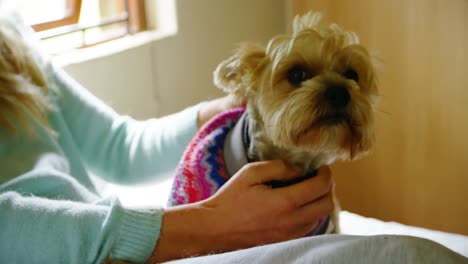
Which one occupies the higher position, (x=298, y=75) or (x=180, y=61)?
(x=298, y=75)

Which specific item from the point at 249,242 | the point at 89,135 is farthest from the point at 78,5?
the point at 249,242

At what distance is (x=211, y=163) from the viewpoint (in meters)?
0.99

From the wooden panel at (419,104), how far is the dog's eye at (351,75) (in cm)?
50

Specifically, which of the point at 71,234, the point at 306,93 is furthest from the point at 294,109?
the point at 71,234

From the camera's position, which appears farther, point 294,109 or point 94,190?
point 94,190

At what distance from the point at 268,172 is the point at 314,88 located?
6.0 inches

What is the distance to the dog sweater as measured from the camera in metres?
0.98

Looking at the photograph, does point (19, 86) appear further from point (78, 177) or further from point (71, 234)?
point (71, 234)

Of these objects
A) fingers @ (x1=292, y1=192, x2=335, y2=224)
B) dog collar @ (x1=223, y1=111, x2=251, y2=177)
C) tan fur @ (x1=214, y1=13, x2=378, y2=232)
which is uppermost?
tan fur @ (x1=214, y1=13, x2=378, y2=232)

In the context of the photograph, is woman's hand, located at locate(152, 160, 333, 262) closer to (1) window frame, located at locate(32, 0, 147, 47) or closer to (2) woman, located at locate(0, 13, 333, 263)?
(2) woman, located at locate(0, 13, 333, 263)

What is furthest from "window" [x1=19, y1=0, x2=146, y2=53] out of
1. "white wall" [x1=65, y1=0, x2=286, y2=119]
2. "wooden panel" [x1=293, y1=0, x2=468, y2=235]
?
"wooden panel" [x1=293, y1=0, x2=468, y2=235]

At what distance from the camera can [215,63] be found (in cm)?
179

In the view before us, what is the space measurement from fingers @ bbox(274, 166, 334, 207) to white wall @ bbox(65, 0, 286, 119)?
80 centimetres

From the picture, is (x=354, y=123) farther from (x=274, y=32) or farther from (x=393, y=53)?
(x=274, y=32)
